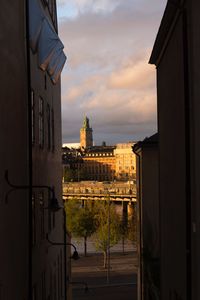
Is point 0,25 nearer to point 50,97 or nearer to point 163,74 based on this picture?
point 163,74

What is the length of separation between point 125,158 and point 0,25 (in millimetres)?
189650

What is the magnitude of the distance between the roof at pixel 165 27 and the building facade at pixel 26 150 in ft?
10.1

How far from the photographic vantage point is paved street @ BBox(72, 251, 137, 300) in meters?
35.7

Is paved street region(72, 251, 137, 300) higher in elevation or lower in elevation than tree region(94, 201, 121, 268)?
lower

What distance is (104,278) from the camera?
41.6 m

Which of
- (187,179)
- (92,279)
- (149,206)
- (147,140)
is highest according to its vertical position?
(147,140)

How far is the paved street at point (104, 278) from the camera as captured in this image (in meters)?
35.7

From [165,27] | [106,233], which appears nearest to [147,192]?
[165,27]

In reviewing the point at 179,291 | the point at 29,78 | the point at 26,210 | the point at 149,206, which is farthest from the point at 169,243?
the point at 149,206

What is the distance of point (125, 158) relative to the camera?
198m

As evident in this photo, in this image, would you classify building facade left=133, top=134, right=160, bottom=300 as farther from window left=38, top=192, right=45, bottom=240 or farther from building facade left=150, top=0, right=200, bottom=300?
window left=38, top=192, right=45, bottom=240

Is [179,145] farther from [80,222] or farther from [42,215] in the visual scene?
[80,222]

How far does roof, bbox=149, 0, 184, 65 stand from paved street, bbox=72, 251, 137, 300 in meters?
17.6

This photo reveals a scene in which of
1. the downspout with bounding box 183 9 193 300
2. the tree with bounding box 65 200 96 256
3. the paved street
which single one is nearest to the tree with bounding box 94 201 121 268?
the tree with bounding box 65 200 96 256
